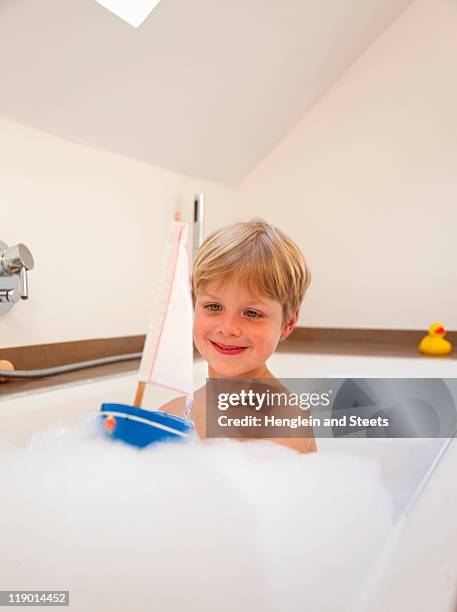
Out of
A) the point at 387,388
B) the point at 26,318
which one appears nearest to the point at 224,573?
the point at 387,388

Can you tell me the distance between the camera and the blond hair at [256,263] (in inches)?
34.0

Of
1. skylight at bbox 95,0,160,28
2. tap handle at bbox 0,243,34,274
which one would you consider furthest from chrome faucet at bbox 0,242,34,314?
skylight at bbox 95,0,160,28

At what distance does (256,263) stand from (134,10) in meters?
0.93

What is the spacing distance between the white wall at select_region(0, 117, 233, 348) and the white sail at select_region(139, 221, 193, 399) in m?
0.57

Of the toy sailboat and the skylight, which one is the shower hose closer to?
the toy sailboat

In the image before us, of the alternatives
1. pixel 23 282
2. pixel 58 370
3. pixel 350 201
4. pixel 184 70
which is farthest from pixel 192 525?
pixel 350 201

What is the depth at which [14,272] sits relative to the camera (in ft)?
3.90

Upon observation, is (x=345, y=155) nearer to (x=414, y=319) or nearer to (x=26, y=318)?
(x=414, y=319)

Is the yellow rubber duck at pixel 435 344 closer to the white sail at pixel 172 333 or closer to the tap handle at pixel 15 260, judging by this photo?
the white sail at pixel 172 333

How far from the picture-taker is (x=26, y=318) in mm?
1469

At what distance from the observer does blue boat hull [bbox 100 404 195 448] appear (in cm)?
84

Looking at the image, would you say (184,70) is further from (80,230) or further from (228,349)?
(228,349)

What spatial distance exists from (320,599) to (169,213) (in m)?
1.69

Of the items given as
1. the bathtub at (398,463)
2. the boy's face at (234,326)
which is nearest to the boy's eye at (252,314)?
the boy's face at (234,326)
